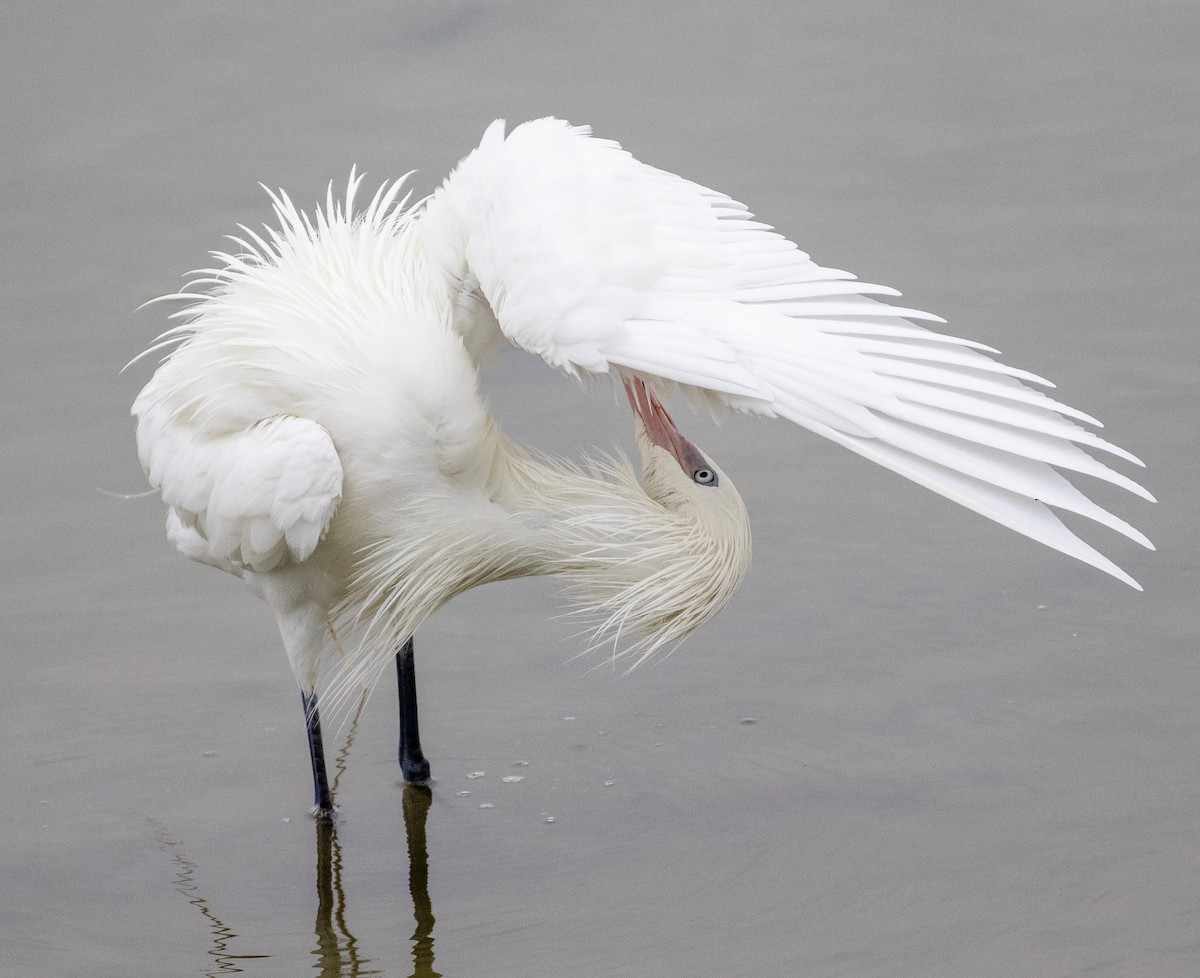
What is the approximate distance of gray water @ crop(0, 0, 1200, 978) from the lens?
377 centimetres

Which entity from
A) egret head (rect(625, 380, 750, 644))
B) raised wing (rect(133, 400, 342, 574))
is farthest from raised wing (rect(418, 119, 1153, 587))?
raised wing (rect(133, 400, 342, 574))

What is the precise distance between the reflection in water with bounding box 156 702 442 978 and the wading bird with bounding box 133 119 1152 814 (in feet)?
0.66

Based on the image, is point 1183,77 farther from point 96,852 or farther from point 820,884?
point 96,852

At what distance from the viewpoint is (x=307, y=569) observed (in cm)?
390

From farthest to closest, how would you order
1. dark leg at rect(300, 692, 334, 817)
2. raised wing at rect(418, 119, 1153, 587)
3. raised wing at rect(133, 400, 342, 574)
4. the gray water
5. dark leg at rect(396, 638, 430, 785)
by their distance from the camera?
dark leg at rect(396, 638, 430, 785), dark leg at rect(300, 692, 334, 817), the gray water, raised wing at rect(133, 400, 342, 574), raised wing at rect(418, 119, 1153, 587)

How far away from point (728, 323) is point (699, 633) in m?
1.98

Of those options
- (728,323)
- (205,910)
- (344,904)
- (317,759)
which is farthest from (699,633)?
(728,323)

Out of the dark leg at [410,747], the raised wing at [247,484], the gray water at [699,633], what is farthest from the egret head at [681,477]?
the dark leg at [410,747]

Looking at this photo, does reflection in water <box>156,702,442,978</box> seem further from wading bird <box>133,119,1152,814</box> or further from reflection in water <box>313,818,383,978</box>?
wading bird <box>133,119,1152,814</box>

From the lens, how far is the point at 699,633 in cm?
482

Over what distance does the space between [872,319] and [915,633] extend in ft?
5.95

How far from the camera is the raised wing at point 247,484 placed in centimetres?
349

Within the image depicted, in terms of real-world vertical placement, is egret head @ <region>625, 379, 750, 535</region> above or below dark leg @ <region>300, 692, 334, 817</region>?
above

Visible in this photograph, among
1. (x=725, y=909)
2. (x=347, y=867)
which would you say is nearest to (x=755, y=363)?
(x=725, y=909)
